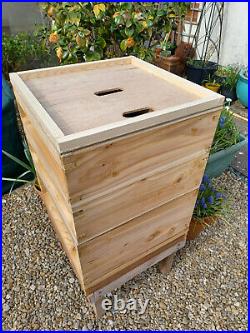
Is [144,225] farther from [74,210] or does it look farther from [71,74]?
[71,74]

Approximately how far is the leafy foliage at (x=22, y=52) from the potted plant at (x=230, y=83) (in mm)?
2298

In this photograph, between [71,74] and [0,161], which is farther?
[0,161]

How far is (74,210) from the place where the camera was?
0.85 metres

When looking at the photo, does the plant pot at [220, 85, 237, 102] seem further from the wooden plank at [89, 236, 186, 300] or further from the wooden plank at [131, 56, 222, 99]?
the wooden plank at [89, 236, 186, 300]

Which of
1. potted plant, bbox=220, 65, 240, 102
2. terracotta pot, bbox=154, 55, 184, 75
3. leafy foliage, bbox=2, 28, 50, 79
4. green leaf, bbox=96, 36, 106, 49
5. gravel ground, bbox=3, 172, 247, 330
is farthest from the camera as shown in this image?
terracotta pot, bbox=154, 55, 184, 75

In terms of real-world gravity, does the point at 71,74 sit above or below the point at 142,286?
above

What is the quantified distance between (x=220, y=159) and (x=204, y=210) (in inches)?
23.4

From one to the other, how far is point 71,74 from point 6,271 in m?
1.24

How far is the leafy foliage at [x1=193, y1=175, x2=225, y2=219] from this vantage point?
5.48ft

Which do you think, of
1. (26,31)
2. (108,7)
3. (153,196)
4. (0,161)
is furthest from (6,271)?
(26,31)

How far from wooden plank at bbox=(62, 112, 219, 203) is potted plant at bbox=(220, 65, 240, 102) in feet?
9.15

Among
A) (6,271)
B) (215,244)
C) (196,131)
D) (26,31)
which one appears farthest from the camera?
(26,31)

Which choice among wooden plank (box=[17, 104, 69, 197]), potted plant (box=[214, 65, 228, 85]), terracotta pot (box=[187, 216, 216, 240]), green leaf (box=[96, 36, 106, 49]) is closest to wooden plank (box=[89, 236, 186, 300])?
terracotta pot (box=[187, 216, 216, 240])

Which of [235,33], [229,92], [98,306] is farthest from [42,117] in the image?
[235,33]
